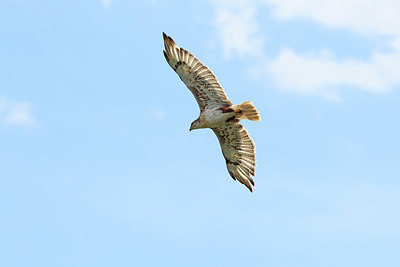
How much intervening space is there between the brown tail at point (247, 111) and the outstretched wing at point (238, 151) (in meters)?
0.80

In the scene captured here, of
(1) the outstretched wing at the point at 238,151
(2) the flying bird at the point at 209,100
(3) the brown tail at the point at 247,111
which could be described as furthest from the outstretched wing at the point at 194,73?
(1) the outstretched wing at the point at 238,151

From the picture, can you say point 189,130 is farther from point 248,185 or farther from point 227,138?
point 248,185

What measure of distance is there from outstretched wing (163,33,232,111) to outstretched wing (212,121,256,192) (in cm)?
99

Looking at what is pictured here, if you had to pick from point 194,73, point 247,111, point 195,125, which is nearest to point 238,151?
point 195,125

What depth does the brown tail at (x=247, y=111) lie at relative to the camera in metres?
14.6

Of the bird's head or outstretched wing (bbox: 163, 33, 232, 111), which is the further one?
the bird's head

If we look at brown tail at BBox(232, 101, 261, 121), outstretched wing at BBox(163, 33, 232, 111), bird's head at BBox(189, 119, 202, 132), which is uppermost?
outstretched wing at BBox(163, 33, 232, 111)

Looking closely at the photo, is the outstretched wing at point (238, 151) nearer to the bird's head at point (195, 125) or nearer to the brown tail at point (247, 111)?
the bird's head at point (195, 125)

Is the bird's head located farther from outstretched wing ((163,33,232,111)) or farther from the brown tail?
the brown tail

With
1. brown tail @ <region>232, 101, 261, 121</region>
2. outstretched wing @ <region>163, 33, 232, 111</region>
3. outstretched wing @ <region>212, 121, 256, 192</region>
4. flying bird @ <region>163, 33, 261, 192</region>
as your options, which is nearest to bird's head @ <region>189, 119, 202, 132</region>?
flying bird @ <region>163, 33, 261, 192</region>

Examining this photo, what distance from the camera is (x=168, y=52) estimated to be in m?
14.5

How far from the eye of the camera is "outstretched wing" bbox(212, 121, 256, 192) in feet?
51.5

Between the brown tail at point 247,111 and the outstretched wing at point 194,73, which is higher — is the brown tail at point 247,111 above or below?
below

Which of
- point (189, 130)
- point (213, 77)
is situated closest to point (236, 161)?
point (189, 130)
